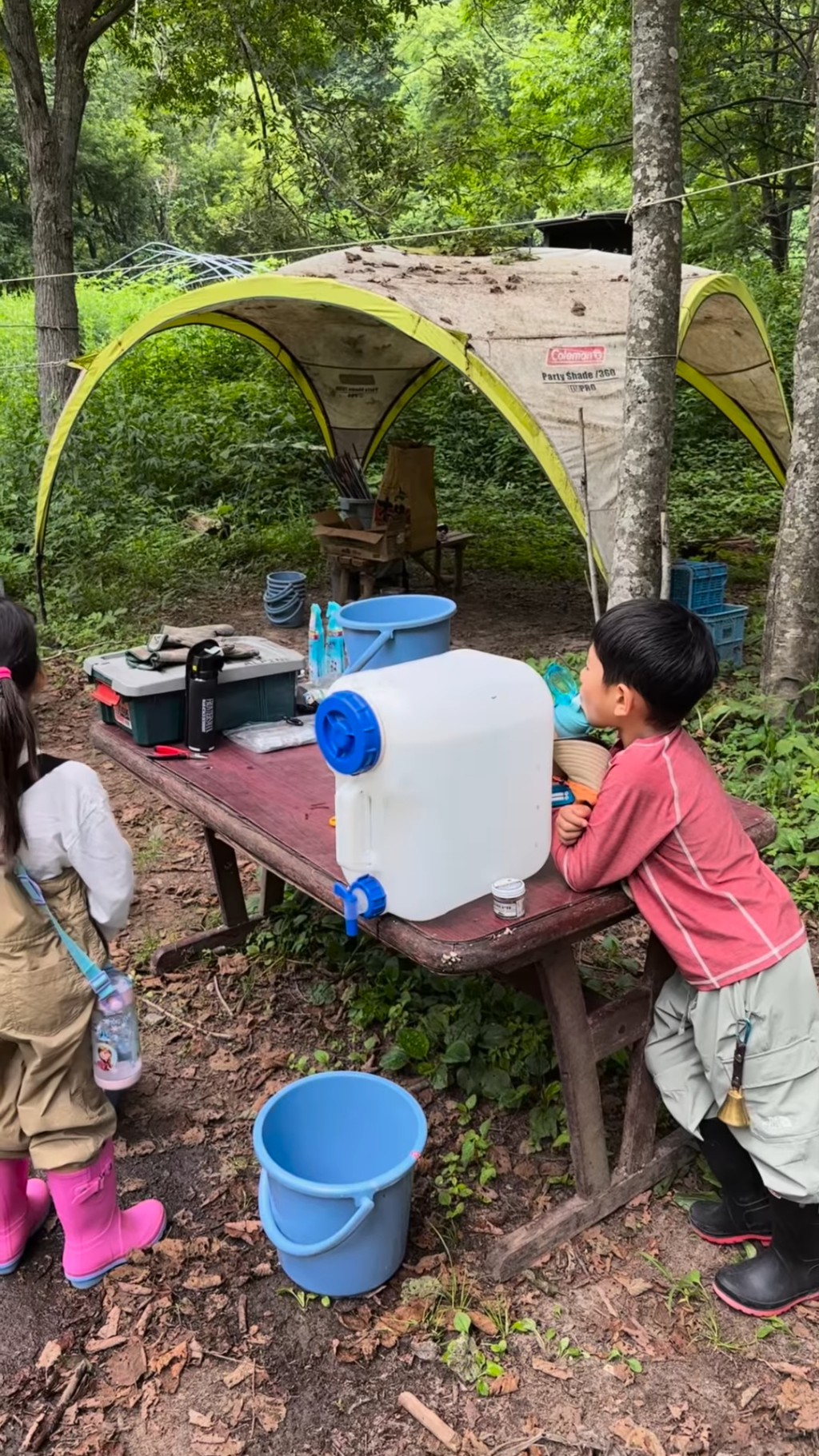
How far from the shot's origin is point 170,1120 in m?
2.58

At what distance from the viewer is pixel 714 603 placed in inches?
213

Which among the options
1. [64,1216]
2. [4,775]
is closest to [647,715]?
[4,775]

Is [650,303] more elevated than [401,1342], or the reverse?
[650,303]

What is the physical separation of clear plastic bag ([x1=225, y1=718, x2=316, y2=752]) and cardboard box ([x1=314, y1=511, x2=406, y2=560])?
4.04 m

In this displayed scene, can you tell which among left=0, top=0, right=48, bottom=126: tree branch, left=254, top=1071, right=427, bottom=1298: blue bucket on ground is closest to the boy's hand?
left=254, top=1071, right=427, bottom=1298: blue bucket on ground

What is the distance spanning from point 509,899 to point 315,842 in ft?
1.58

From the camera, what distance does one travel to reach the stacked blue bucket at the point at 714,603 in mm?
5195

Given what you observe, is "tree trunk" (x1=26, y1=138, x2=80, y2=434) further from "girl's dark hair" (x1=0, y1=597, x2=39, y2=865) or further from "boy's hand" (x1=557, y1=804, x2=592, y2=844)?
"boy's hand" (x1=557, y1=804, x2=592, y2=844)

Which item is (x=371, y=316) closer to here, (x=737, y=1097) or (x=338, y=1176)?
(x=338, y=1176)

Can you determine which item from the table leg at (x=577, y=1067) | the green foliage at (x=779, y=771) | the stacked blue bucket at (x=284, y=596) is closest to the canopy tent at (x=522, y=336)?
the green foliage at (x=779, y=771)

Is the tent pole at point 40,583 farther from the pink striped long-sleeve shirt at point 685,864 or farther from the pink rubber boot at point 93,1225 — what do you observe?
the pink striped long-sleeve shirt at point 685,864

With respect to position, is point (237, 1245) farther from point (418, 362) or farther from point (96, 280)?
point (96, 280)

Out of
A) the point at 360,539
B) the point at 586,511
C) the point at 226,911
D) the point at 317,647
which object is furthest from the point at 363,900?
the point at 360,539

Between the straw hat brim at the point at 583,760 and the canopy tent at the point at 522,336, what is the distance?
286cm
